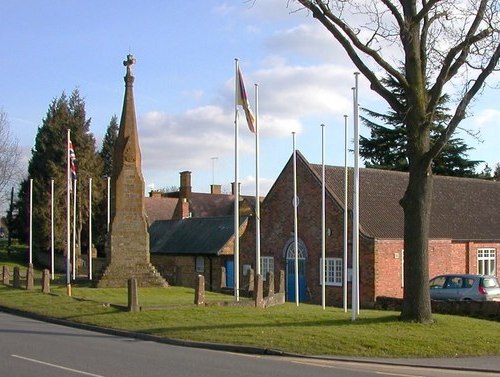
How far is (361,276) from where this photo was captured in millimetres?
35344

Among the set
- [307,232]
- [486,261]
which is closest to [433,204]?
[486,261]

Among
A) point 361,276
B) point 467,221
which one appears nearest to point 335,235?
point 361,276

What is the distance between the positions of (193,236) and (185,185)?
21.6 metres

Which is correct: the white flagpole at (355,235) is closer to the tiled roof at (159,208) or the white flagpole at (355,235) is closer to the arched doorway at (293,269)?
the arched doorway at (293,269)

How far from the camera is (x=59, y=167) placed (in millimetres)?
66375

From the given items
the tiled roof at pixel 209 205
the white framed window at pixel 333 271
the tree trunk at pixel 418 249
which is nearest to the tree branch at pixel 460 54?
the tree trunk at pixel 418 249

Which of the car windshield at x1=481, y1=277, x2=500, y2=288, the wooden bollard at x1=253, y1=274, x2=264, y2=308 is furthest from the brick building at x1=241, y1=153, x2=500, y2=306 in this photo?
the wooden bollard at x1=253, y1=274, x2=264, y2=308

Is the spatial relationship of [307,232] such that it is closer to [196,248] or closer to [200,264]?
[200,264]

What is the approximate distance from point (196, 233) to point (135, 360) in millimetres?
36932

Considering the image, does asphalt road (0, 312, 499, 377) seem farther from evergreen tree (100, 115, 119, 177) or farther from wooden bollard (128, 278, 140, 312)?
evergreen tree (100, 115, 119, 177)

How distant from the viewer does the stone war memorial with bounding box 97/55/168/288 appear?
3353 centimetres

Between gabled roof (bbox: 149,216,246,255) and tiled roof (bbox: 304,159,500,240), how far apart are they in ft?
31.2

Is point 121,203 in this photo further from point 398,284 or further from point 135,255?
point 398,284

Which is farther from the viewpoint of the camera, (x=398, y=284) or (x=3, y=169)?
(x=3, y=169)
